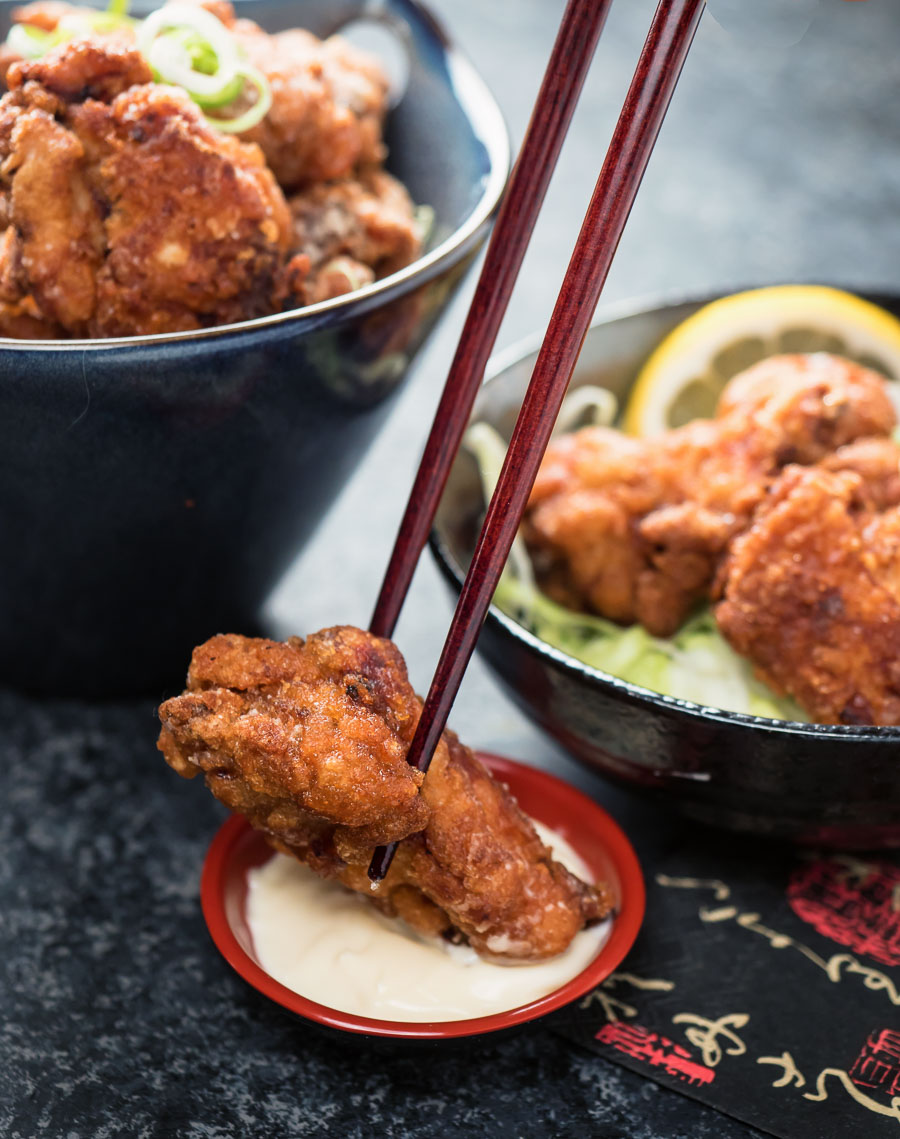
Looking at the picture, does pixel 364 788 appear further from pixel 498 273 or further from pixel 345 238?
pixel 345 238

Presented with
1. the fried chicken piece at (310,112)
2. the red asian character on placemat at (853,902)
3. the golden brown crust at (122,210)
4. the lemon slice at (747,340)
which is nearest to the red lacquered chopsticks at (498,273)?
the golden brown crust at (122,210)

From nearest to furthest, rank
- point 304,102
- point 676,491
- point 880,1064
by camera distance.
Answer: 1. point 880,1064
2. point 304,102
3. point 676,491

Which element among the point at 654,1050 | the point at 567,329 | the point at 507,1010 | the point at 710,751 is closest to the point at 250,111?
the point at 567,329

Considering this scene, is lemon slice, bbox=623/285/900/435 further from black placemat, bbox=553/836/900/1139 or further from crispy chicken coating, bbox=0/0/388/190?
black placemat, bbox=553/836/900/1139

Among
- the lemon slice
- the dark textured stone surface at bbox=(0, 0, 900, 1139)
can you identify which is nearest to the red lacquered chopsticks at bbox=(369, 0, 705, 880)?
the dark textured stone surface at bbox=(0, 0, 900, 1139)

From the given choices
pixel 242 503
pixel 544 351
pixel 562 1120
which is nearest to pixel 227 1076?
pixel 562 1120

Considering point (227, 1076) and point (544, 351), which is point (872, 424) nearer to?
point (544, 351)
